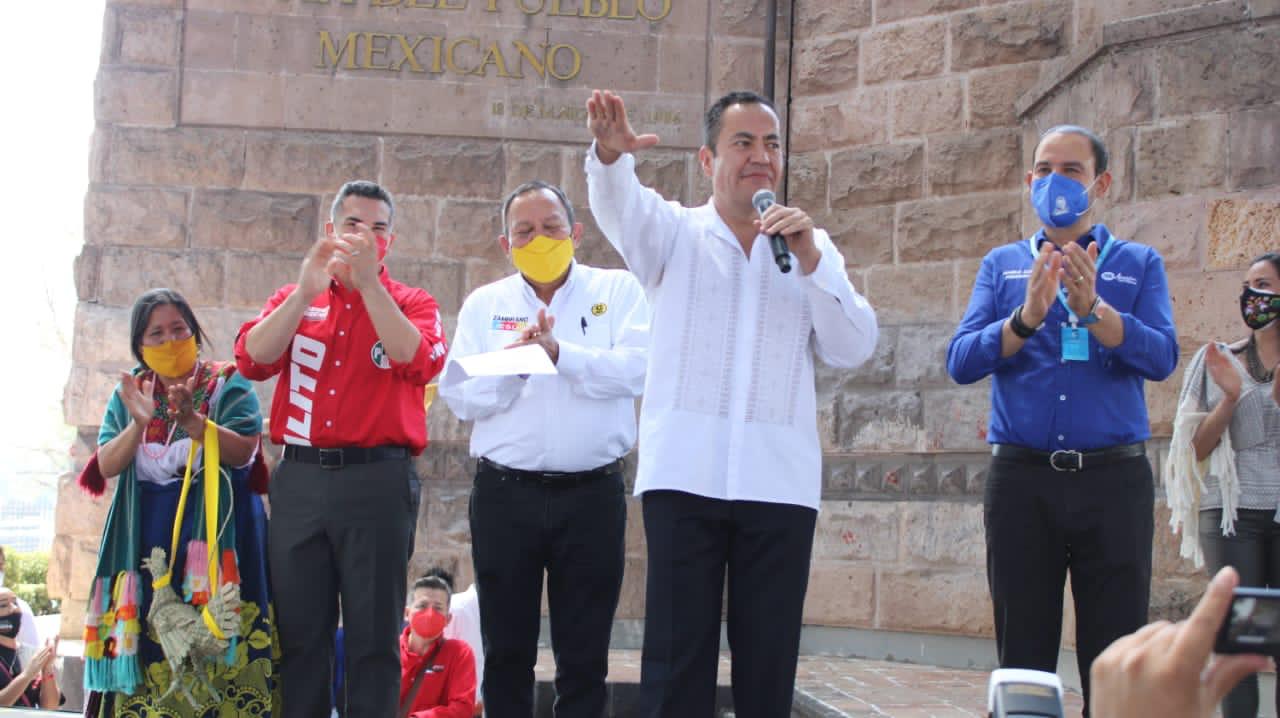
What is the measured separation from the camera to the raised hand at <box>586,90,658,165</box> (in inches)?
125

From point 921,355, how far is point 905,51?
1.83 m

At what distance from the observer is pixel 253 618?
432cm

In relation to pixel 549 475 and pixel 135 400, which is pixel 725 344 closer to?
pixel 549 475

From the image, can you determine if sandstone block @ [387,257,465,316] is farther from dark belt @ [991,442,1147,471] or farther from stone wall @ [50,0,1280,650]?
dark belt @ [991,442,1147,471]

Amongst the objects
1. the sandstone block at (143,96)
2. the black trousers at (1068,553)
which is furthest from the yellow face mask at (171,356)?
the sandstone block at (143,96)

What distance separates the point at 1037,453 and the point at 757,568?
0.97 meters

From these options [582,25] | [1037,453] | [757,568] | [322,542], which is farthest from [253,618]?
[582,25]

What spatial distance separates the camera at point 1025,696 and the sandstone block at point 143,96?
287 inches

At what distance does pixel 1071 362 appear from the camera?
3777 mm

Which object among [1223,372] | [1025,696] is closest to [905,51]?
[1223,372]

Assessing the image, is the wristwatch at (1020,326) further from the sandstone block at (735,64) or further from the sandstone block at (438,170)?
the sandstone block at (438,170)

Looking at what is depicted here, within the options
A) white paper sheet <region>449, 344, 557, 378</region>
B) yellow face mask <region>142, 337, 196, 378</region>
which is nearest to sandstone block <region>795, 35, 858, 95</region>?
white paper sheet <region>449, 344, 557, 378</region>

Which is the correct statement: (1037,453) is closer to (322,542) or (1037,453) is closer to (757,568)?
(757,568)

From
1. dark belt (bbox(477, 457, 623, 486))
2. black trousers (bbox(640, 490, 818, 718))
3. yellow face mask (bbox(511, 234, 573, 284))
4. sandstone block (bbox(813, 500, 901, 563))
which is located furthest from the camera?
sandstone block (bbox(813, 500, 901, 563))
